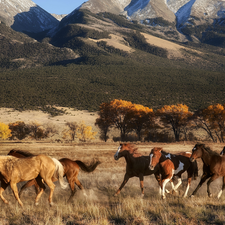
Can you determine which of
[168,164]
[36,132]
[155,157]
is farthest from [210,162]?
[36,132]

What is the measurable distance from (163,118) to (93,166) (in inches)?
1735

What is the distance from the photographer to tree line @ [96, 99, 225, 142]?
1900 inches

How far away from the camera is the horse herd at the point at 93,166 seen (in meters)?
7.94

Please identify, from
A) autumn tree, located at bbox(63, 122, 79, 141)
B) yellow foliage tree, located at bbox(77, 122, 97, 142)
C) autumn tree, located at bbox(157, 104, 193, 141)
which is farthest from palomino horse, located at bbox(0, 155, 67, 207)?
autumn tree, located at bbox(63, 122, 79, 141)

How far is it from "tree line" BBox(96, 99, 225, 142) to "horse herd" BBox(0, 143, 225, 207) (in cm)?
4030

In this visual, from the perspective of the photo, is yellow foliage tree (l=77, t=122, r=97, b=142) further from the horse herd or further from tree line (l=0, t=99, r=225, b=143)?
the horse herd

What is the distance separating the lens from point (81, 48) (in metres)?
199

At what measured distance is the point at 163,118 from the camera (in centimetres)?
5281

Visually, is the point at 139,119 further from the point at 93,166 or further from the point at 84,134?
the point at 93,166

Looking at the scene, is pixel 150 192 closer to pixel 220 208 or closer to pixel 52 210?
pixel 220 208

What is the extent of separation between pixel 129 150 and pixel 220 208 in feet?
12.5

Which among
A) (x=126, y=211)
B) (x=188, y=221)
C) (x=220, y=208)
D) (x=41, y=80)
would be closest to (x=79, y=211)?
(x=126, y=211)

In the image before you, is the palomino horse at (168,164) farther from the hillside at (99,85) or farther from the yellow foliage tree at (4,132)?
the hillside at (99,85)

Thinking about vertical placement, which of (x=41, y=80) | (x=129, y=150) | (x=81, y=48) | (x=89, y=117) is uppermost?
(x=81, y=48)
